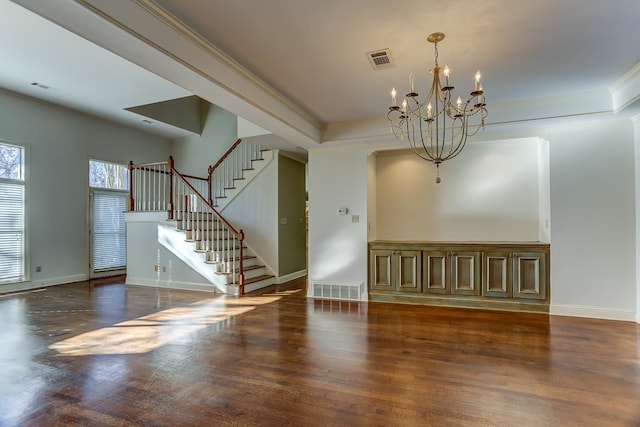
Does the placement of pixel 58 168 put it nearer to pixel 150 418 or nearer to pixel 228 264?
pixel 228 264

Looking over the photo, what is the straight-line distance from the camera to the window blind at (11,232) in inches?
240

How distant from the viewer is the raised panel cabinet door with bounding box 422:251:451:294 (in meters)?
5.07

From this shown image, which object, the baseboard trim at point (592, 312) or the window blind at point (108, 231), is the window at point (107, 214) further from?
the baseboard trim at point (592, 312)

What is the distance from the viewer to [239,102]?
3592mm

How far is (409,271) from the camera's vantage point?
5.27 metres

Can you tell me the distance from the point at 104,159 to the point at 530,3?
8.50m

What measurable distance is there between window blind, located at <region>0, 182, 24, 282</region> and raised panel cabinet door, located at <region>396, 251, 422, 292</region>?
692cm

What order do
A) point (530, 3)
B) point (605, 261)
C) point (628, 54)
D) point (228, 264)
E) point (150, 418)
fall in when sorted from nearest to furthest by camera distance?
point (150, 418) < point (530, 3) < point (628, 54) < point (605, 261) < point (228, 264)

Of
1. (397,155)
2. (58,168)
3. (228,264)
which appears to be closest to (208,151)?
(58,168)

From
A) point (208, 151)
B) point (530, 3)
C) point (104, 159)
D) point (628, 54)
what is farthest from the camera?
point (208, 151)

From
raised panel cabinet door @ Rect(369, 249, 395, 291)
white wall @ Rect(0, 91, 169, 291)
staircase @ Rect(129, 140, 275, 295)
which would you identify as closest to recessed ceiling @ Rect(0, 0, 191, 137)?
white wall @ Rect(0, 91, 169, 291)

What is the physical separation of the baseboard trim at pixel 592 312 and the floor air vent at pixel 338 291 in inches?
106

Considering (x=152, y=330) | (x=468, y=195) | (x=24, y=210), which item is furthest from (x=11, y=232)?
(x=468, y=195)

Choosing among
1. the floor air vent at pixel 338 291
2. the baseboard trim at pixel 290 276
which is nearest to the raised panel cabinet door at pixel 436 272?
the floor air vent at pixel 338 291
